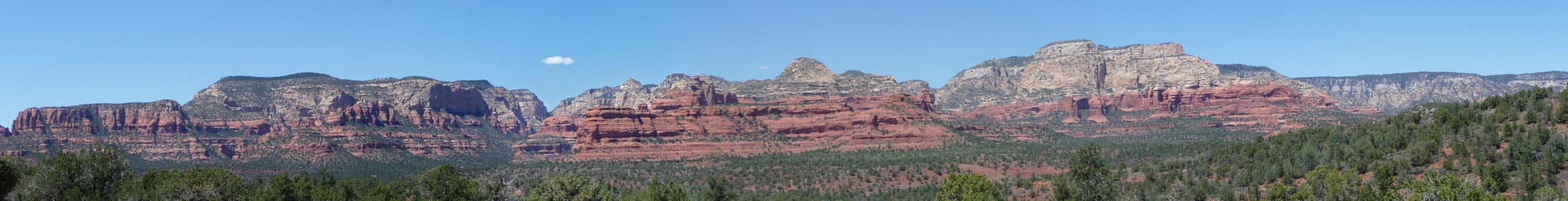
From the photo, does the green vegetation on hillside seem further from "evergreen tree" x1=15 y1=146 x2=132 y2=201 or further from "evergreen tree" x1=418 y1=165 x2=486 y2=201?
"evergreen tree" x1=15 y1=146 x2=132 y2=201

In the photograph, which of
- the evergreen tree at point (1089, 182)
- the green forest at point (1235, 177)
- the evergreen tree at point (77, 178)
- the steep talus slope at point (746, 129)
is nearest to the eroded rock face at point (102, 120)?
the steep talus slope at point (746, 129)

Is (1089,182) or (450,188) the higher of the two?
(1089,182)

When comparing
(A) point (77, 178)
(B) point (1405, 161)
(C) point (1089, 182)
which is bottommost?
(C) point (1089, 182)

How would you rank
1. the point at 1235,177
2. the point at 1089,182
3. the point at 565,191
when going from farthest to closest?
the point at 1235,177 < the point at 565,191 < the point at 1089,182

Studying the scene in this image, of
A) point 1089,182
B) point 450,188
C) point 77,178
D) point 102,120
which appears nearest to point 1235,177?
point 1089,182

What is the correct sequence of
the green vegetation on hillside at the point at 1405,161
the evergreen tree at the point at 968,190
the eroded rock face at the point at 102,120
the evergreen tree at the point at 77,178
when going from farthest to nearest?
the eroded rock face at the point at 102,120 → the evergreen tree at the point at 77,178 → the evergreen tree at the point at 968,190 → the green vegetation on hillside at the point at 1405,161

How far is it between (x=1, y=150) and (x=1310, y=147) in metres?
174

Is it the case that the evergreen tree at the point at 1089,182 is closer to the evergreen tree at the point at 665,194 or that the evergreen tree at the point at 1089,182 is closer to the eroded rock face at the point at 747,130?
the evergreen tree at the point at 665,194

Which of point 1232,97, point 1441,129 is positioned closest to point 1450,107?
point 1441,129

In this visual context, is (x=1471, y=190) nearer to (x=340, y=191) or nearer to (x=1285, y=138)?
(x=1285, y=138)

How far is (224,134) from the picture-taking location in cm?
19125

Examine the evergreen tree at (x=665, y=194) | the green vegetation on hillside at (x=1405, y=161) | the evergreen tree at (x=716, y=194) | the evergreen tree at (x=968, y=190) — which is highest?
the green vegetation on hillside at (x=1405, y=161)

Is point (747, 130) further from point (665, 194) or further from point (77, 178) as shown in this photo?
point (77, 178)

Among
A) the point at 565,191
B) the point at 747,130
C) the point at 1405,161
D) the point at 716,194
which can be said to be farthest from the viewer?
the point at 747,130
